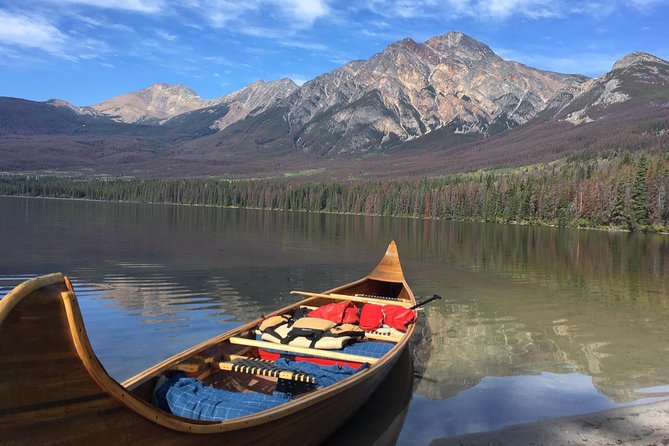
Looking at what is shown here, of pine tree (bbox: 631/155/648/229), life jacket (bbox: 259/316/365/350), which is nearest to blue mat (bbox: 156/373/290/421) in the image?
life jacket (bbox: 259/316/365/350)

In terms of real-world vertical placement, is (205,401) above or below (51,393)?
below

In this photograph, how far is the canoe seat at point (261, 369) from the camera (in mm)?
9750

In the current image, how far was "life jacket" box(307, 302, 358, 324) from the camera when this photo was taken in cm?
1584

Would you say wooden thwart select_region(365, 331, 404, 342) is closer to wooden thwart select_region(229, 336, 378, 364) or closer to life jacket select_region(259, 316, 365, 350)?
life jacket select_region(259, 316, 365, 350)

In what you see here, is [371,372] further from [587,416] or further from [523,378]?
[523,378]

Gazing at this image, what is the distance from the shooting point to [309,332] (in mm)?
13266

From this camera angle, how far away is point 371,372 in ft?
33.5

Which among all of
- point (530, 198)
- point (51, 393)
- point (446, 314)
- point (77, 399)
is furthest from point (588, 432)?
point (530, 198)

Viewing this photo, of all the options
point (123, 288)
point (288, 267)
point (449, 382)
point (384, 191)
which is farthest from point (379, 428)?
point (384, 191)

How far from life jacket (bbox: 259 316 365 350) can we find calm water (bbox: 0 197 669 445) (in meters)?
1.85

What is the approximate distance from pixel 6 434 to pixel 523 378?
1383 centimetres

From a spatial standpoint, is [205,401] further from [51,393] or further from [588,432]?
[588,432]

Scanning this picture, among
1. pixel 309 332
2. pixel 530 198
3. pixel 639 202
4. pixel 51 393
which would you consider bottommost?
pixel 309 332

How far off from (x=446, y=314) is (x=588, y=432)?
490 inches
